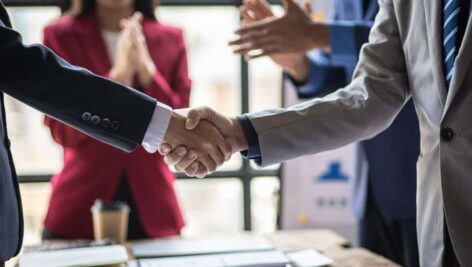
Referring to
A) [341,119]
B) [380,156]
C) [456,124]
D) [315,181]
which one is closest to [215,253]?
[341,119]

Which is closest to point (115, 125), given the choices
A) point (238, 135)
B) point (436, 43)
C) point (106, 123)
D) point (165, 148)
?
point (106, 123)

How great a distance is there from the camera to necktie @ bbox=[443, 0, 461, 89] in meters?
1.38

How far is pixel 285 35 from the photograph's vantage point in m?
2.24

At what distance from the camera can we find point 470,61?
1338mm

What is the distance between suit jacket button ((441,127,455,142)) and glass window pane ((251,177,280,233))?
1986 millimetres

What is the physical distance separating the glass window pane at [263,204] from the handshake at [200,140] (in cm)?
156

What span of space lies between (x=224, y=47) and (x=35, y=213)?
1.25 m

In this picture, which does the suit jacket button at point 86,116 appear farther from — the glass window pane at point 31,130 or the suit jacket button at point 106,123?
the glass window pane at point 31,130

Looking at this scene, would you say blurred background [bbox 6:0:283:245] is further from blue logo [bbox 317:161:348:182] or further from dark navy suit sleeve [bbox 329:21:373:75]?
dark navy suit sleeve [bbox 329:21:373:75]

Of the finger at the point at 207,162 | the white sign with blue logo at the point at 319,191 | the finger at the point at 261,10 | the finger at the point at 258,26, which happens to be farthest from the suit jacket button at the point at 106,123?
the white sign with blue logo at the point at 319,191

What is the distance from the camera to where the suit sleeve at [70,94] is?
1.40 metres

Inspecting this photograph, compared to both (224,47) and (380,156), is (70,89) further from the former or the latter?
(224,47)

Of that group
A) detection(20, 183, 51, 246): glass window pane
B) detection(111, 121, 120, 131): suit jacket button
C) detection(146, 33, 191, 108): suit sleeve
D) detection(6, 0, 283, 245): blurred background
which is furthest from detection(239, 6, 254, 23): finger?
detection(20, 183, 51, 246): glass window pane

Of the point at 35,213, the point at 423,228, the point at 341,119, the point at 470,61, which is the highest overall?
the point at 470,61
